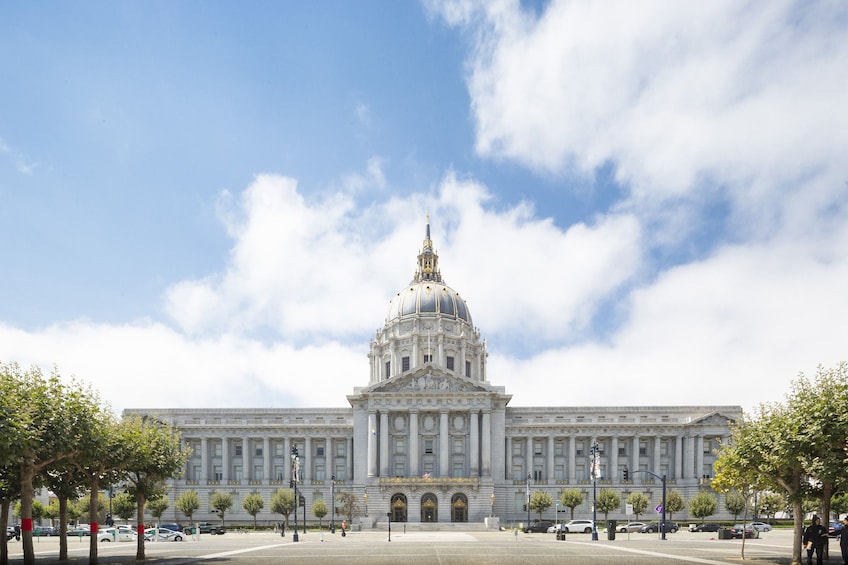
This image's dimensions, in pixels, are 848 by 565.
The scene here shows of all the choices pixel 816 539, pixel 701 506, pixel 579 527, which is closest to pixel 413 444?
Answer: pixel 579 527

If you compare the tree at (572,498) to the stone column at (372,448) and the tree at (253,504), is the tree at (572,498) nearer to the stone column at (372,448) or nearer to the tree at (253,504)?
the stone column at (372,448)

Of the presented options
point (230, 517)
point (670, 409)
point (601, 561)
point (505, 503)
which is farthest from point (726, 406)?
point (601, 561)

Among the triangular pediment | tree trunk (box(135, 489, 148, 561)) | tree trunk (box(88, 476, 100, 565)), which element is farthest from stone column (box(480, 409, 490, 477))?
tree trunk (box(88, 476, 100, 565))

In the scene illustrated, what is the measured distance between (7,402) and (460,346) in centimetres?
12107

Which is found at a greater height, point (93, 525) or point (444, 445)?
point (93, 525)

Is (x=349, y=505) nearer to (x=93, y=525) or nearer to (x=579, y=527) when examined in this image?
(x=579, y=527)

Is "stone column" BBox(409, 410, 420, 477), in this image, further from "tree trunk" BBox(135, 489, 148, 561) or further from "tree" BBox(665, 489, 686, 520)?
"tree trunk" BBox(135, 489, 148, 561)

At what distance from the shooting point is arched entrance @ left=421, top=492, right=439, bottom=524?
11831cm

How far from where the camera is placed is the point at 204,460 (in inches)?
5059

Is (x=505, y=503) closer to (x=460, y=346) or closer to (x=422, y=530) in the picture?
(x=422, y=530)

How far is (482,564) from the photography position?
37.6 meters

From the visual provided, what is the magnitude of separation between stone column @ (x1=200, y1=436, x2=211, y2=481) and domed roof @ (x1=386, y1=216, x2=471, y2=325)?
150ft

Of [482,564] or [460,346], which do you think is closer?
[482,564]

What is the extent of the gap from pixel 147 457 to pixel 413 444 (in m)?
83.5
